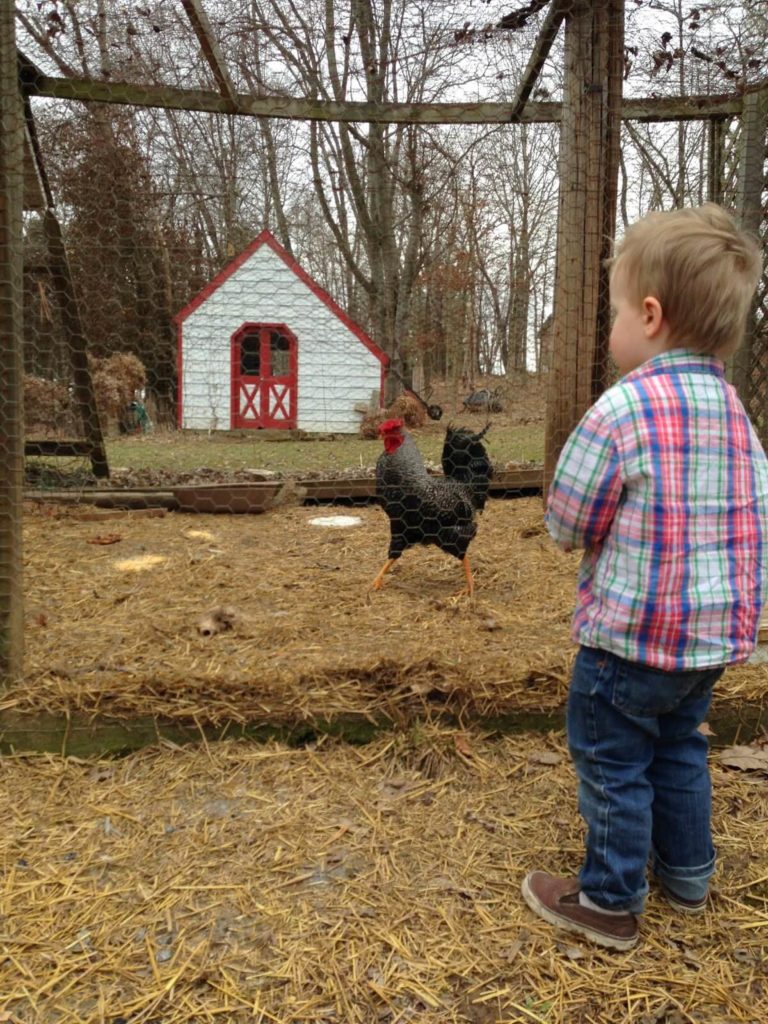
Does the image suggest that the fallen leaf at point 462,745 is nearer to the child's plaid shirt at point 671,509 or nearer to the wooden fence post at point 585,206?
the child's plaid shirt at point 671,509

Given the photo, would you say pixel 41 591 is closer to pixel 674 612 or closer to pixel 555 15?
pixel 674 612

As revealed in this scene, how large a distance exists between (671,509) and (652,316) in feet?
0.97

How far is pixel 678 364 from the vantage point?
1078 mm

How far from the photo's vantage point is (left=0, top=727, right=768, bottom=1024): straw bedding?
104cm

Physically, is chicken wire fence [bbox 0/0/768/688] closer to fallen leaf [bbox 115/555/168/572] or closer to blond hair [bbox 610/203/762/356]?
fallen leaf [bbox 115/555/168/572]

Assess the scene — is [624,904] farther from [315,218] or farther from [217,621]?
[315,218]

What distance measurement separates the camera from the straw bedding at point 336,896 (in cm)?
104

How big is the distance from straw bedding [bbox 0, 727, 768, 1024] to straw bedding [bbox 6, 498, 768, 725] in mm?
119

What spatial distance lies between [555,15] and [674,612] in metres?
2.19

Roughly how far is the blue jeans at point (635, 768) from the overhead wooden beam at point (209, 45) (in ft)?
6.56

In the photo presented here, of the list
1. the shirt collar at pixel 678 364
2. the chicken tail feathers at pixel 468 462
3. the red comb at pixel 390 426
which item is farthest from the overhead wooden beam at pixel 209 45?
the shirt collar at pixel 678 364

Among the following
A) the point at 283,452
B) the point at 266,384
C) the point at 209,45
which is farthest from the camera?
the point at 283,452

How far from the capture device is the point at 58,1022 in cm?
A: 100

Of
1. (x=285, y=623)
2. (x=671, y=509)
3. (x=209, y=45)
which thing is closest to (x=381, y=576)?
(x=285, y=623)
